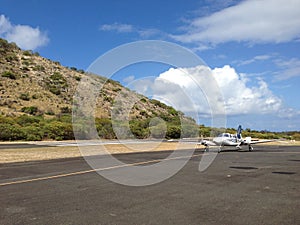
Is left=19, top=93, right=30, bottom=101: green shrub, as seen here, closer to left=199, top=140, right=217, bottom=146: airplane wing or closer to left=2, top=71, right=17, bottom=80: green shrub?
left=2, top=71, right=17, bottom=80: green shrub

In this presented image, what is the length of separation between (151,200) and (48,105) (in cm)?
5947

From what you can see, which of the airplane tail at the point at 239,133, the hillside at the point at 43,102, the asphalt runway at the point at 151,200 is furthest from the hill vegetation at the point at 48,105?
the asphalt runway at the point at 151,200

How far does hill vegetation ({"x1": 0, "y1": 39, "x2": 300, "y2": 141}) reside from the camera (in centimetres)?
3762

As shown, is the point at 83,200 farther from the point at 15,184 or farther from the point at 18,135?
the point at 18,135

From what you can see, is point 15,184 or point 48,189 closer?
point 48,189

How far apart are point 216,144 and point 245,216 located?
20907 mm

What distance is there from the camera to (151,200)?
7.41m

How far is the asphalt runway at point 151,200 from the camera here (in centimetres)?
588

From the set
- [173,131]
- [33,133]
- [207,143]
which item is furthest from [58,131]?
[207,143]

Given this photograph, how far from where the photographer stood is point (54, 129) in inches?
1582

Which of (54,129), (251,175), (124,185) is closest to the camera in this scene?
(124,185)

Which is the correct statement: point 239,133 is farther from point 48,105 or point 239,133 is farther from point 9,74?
point 9,74

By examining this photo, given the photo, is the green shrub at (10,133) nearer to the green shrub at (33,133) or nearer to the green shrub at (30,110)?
the green shrub at (33,133)

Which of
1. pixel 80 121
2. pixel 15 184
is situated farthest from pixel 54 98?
pixel 15 184
